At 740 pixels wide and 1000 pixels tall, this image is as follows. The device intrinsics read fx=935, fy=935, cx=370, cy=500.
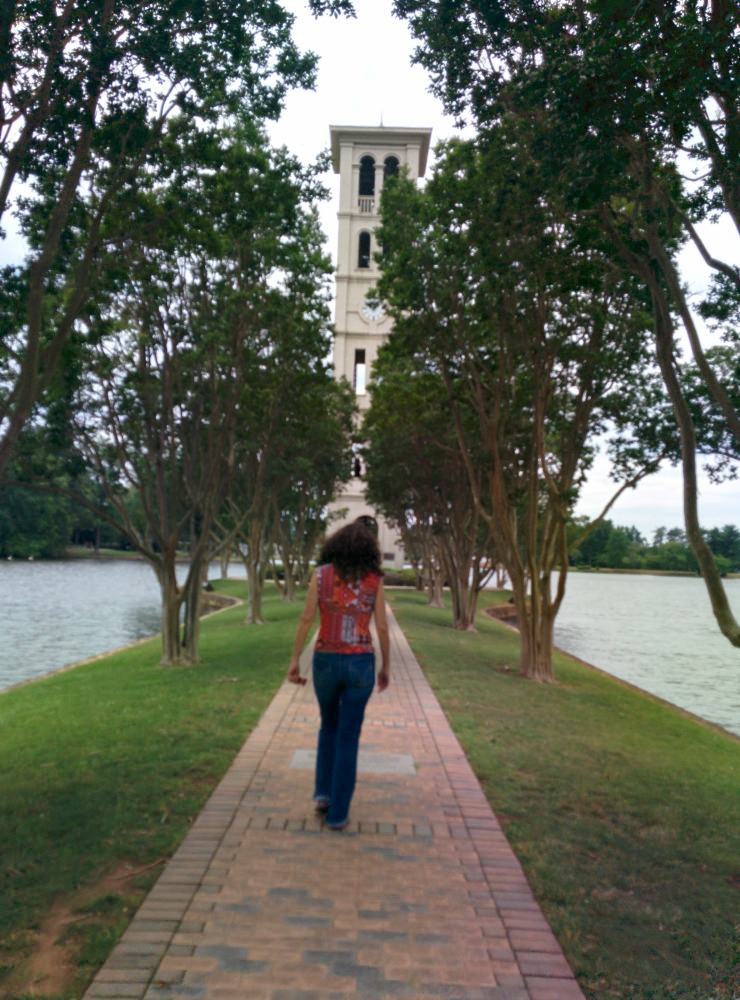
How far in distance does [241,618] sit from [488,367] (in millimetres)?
16114

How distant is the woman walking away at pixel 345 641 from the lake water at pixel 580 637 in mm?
11683

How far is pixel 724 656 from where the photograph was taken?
90.7 feet

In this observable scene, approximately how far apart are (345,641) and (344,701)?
1.16ft

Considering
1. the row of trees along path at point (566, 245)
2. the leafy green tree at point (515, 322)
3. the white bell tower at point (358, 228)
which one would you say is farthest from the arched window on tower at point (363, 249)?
the leafy green tree at point (515, 322)

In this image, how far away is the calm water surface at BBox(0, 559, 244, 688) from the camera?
2034 centimetres

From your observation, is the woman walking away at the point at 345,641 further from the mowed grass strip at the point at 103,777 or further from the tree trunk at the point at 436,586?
the tree trunk at the point at 436,586

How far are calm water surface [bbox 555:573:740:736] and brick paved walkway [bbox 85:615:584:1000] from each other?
11.0 metres

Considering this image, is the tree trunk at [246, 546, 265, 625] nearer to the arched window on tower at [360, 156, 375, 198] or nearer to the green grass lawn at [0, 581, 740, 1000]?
the green grass lawn at [0, 581, 740, 1000]

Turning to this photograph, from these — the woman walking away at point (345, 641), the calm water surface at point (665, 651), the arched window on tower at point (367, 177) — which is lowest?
the calm water surface at point (665, 651)

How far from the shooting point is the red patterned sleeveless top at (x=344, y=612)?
18.1 feet

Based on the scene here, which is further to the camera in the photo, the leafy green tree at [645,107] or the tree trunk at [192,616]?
the tree trunk at [192,616]

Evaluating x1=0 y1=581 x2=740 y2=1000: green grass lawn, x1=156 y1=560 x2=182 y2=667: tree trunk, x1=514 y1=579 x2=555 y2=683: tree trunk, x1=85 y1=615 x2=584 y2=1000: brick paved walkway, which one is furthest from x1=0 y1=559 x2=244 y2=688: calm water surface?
x1=85 y1=615 x2=584 y2=1000: brick paved walkway

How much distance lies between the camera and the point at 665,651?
29.1m

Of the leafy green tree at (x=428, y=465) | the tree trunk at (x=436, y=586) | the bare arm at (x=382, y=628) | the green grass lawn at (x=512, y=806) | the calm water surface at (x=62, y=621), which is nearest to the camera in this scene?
the green grass lawn at (x=512, y=806)
